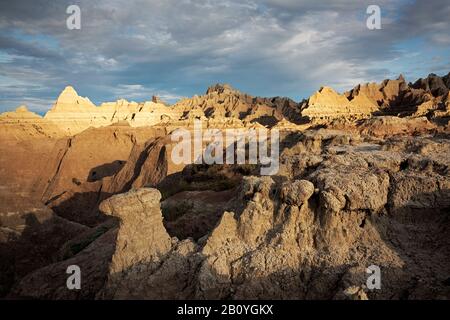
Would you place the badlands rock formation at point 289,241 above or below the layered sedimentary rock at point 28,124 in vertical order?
below

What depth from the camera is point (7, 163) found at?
1089 inches

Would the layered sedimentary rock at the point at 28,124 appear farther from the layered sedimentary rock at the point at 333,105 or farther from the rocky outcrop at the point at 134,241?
the rocky outcrop at the point at 134,241

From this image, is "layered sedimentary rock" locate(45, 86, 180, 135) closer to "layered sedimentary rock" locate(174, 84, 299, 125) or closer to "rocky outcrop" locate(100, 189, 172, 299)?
"layered sedimentary rock" locate(174, 84, 299, 125)

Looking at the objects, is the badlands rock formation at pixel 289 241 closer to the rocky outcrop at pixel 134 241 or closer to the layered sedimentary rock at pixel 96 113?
the rocky outcrop at pixel 134 241

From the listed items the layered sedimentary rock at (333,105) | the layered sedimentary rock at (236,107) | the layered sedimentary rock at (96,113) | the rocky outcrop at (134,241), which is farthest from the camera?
the layered sedimentary rock at (236,107)

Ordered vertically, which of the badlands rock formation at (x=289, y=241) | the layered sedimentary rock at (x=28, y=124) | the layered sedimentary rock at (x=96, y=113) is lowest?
the badlands rock formation at (x=289, y=241)

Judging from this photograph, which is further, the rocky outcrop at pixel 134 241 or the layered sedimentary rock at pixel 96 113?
the layered sedimentary rock at pixel 96 113

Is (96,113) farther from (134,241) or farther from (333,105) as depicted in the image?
(134,241)

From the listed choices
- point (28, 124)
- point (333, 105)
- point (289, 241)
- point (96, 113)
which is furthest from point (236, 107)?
point (289, 241)

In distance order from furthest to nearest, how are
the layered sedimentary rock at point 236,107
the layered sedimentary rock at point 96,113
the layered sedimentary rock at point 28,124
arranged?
the layered sedimentary rock at point 236,107 < the layered sedimentary rock at point 96,113 < the layered sedimentary rock at point 28,124

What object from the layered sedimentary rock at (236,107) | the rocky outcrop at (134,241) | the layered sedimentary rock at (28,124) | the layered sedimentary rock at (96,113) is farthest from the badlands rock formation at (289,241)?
the layered sedimentary rock at (236,107)

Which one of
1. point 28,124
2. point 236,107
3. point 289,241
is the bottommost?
point 289,241
